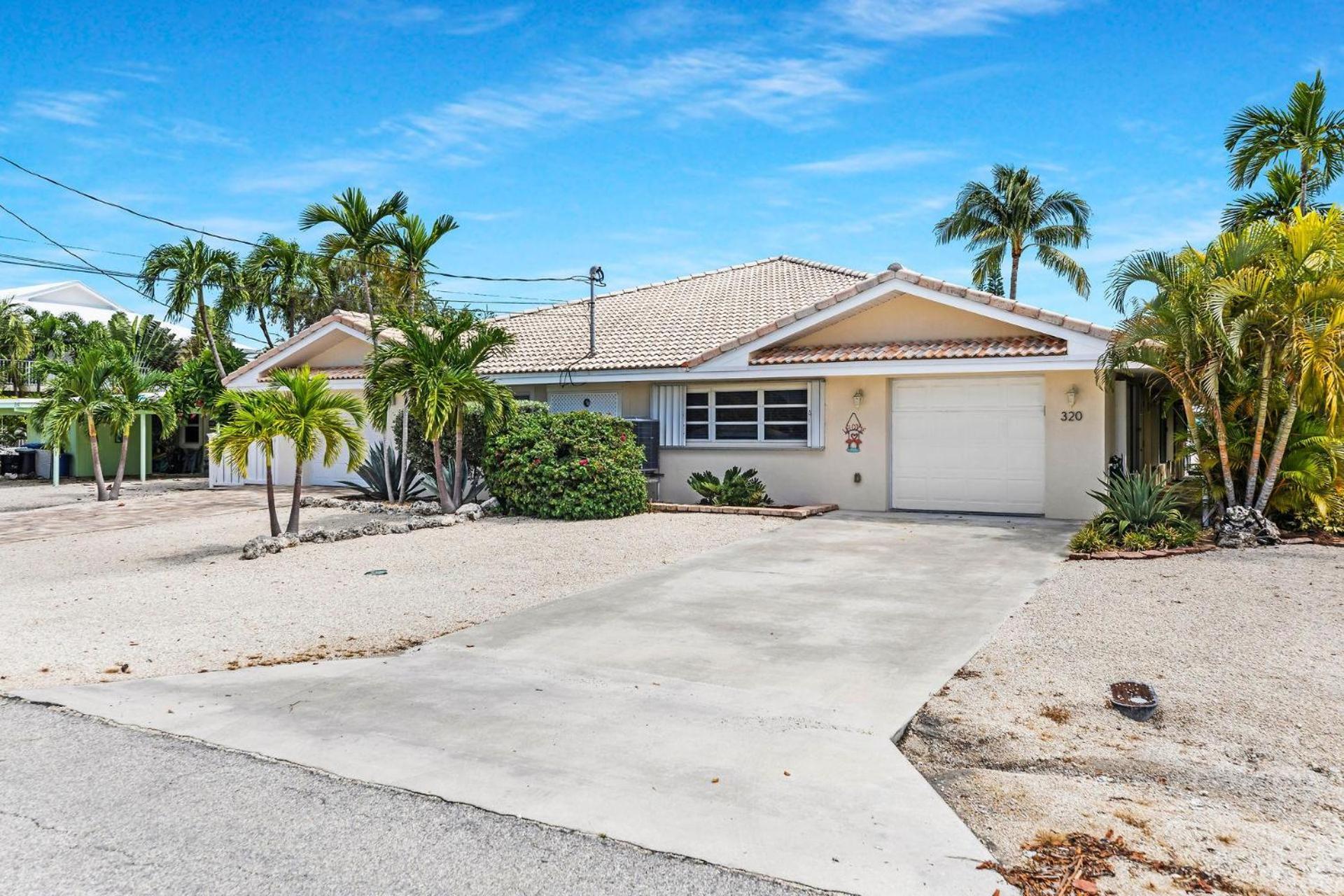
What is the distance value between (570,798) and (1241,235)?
1175cm

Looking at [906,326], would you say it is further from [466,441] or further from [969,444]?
[466,441]

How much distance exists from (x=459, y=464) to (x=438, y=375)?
5.72 feet

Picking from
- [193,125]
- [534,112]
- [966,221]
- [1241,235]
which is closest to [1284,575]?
[1241,235]

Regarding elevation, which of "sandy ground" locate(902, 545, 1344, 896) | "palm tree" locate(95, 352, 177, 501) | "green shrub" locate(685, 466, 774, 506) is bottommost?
"sandy ground" locate(902, 545, 1344, 896)

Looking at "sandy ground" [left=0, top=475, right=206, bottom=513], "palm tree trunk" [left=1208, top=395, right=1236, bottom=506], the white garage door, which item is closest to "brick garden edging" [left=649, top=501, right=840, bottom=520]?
the white garage door

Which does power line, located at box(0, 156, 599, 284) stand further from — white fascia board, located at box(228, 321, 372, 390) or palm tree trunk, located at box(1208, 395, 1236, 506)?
palm tree trunk, located at box(1208, 395, 1236, 506)

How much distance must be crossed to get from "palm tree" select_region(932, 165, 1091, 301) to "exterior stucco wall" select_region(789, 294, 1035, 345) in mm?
18211

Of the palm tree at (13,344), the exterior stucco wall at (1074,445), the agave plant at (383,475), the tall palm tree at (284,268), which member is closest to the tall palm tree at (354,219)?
the agave plant at (383,475)

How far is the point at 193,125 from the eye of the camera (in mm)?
21938

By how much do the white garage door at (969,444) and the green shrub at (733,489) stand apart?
231 centimetres

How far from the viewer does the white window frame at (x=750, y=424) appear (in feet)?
55.7

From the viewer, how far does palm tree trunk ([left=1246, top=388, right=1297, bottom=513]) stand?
11.5 metres

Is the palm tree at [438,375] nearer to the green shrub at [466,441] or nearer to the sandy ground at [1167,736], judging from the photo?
the green shrub at [466,441]

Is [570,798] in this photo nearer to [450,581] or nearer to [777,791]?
[777,791]
